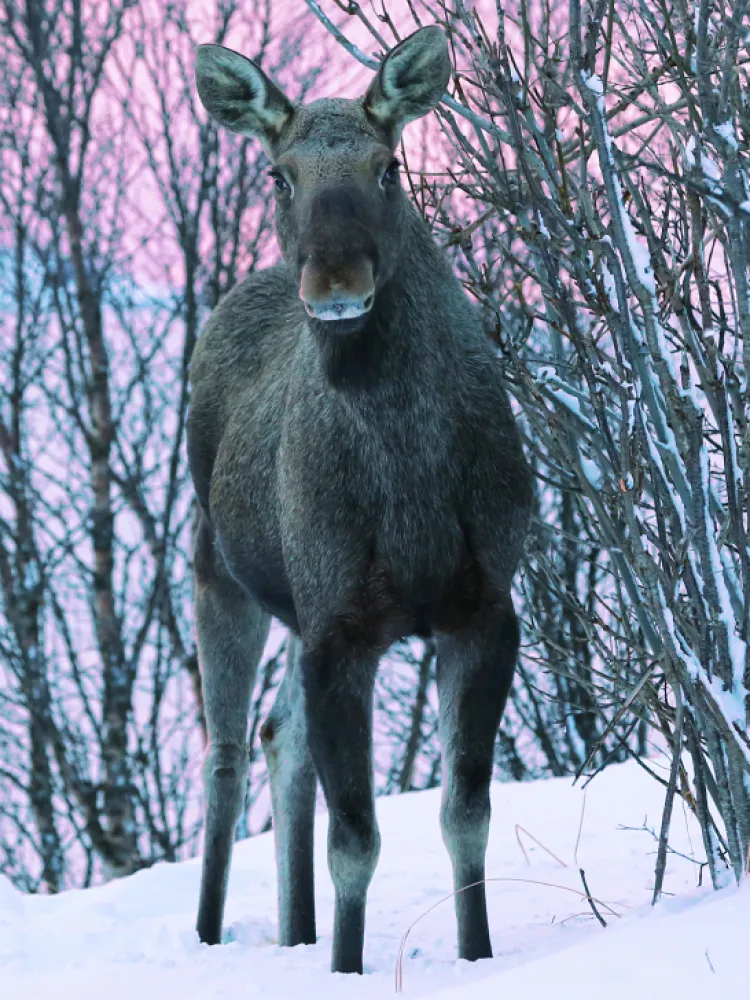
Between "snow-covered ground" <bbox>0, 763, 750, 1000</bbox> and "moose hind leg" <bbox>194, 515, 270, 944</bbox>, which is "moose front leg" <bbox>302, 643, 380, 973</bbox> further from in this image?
"moose hind leg" <bbox>194, 515, 270, 944</bbox>

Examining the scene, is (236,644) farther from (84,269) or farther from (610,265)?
(84,269)

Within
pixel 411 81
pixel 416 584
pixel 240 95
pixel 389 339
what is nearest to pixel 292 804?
pixel 416 584

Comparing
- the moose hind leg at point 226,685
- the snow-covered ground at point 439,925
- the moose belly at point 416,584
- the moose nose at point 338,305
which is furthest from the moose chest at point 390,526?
the moose hind leg at point 226,685

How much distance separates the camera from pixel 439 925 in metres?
5.47

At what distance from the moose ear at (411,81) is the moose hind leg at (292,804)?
2.48 metres

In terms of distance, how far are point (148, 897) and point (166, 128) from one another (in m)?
10.7

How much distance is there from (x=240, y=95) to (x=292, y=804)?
2.90m

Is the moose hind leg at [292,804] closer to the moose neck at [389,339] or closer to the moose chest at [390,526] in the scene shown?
the moose chest at [390,526]

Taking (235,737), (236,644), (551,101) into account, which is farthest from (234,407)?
(551,101)

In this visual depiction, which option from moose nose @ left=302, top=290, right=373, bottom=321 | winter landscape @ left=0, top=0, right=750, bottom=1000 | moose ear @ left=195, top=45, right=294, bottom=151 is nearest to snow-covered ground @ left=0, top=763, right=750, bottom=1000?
winter landscape @ left=0, top=0, right=750, bottom=1000

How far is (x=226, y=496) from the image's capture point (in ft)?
18.0

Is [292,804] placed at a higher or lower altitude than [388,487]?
lower

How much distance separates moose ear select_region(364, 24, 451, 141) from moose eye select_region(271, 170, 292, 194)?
A: 0.39 meters

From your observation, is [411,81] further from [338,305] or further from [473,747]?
[473,747]
